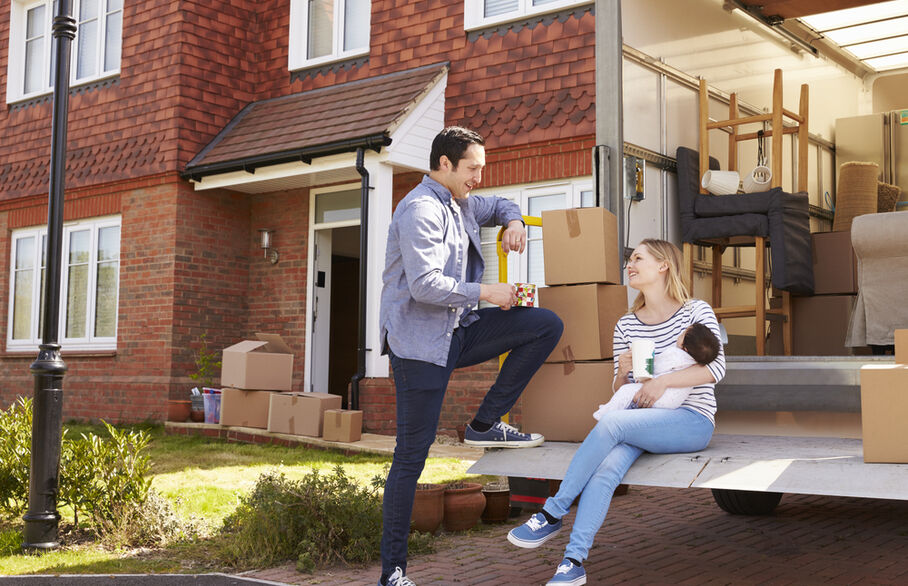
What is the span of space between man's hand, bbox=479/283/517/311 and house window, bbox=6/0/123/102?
10.0m

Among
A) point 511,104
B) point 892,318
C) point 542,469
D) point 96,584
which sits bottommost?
point 96,584

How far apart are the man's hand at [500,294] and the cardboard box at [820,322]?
3.46 metres

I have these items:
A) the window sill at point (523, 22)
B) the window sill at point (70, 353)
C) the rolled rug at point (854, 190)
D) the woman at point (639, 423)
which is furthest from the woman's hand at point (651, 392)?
the window sill at point (70, 353)

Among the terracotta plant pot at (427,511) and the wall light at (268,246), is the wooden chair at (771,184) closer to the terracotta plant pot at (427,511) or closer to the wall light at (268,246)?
the terracotta plant pot at (427,511)

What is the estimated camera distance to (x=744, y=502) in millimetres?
6043

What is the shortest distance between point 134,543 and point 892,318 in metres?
4.24

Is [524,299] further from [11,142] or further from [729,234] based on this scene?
[11,142]

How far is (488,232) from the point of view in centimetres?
997

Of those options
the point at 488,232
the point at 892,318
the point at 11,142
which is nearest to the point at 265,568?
the point at 892,318

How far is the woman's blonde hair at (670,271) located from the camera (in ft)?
14.6

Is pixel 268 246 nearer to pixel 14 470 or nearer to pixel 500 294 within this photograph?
pixel 14 470

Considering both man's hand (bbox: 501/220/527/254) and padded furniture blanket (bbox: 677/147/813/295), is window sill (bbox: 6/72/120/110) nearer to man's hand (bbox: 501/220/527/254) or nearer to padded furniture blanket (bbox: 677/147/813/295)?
padded furniture blanket (bbox: 677/147/813/295)

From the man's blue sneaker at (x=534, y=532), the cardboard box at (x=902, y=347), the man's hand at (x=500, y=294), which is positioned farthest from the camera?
the man's hand at (x=500, y=294)

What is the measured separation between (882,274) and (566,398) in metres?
2.01
